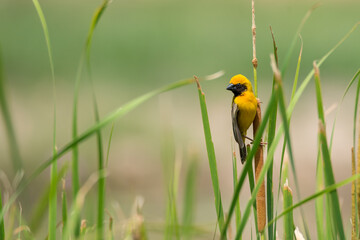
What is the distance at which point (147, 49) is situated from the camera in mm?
6594

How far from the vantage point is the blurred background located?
18.6 feet

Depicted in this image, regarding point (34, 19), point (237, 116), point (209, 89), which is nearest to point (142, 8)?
point (34, 19)

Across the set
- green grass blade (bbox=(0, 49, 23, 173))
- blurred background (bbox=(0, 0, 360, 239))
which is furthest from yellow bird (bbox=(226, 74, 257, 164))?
blurred background (bbox=(0, 0, 360, 239))

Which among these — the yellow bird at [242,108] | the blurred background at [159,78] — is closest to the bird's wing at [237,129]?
the yellow bird at [242,108]

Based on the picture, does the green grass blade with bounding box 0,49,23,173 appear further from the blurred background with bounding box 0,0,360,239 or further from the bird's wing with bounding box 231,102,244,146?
the blurred background with bounding box 0,0,360,239

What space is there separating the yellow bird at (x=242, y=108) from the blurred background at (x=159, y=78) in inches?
159

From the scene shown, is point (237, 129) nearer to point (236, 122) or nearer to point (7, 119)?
point (236, 122)

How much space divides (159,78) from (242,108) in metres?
5.54

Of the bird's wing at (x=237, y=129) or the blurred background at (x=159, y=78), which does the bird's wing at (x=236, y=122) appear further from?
the blurred background at (x=159, y=78)

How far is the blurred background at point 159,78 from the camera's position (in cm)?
567

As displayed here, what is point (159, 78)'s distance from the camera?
645cm

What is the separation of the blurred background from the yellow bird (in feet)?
13.2

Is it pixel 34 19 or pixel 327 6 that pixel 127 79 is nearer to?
pixel 34 19

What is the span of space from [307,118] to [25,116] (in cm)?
270
